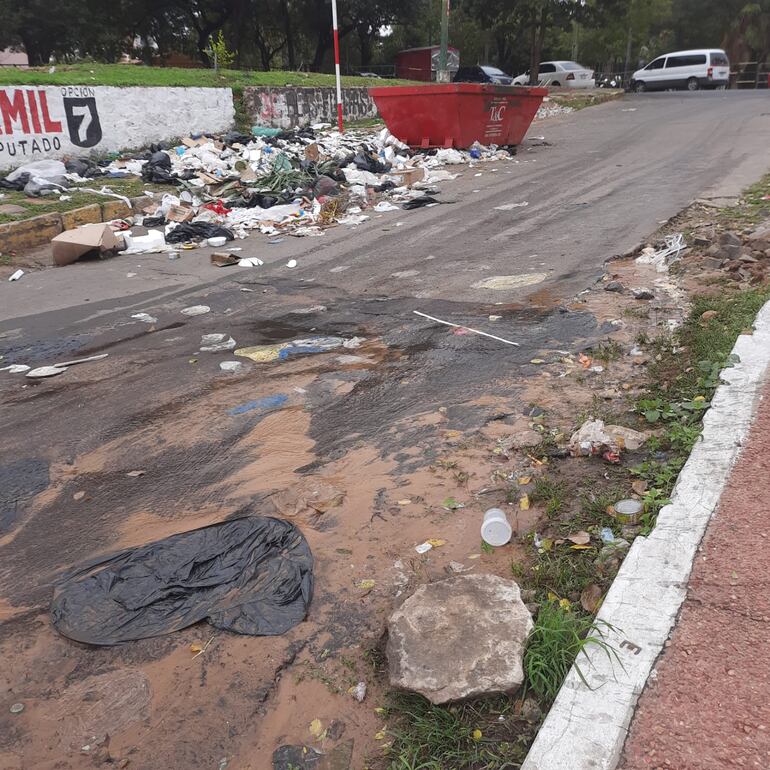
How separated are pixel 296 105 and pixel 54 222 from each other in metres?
8.77

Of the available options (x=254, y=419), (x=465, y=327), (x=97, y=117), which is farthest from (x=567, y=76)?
(x=254, y=419)

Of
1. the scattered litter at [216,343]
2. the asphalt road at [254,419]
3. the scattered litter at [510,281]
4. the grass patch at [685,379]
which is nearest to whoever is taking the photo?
the asphalt road at [254,419]

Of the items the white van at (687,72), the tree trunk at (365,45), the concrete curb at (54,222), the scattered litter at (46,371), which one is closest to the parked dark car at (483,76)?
the white van at (687,72)

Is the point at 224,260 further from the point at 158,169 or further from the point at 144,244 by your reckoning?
the point at 158,169

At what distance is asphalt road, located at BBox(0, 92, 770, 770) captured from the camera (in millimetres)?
2100

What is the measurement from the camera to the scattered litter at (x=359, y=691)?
203 centimetres

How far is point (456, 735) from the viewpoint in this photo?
1.86 metres

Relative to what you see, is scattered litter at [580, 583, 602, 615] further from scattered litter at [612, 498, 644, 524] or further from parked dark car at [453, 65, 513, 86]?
parked dark car at [453, 65, 513, 86]

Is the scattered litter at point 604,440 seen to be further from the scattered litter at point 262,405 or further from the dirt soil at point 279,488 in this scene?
the scattered litter at point 262,405

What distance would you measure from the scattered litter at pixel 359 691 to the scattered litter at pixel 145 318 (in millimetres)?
4089

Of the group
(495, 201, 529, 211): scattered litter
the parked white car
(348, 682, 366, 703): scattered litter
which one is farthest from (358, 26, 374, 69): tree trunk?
(348, 682, 366, 703): scattered litter

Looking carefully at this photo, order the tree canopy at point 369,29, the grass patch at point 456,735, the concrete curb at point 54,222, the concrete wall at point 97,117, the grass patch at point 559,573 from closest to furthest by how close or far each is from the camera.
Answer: the grass patch at point 456,735, the grass patch at point 559,573, the concrete curb at point 54,222, the concrete wall at point 97,117, the tree canopy at point 369,29

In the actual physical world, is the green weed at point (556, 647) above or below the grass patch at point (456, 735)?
above

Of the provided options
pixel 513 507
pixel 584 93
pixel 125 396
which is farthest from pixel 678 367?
pixel 584 93
